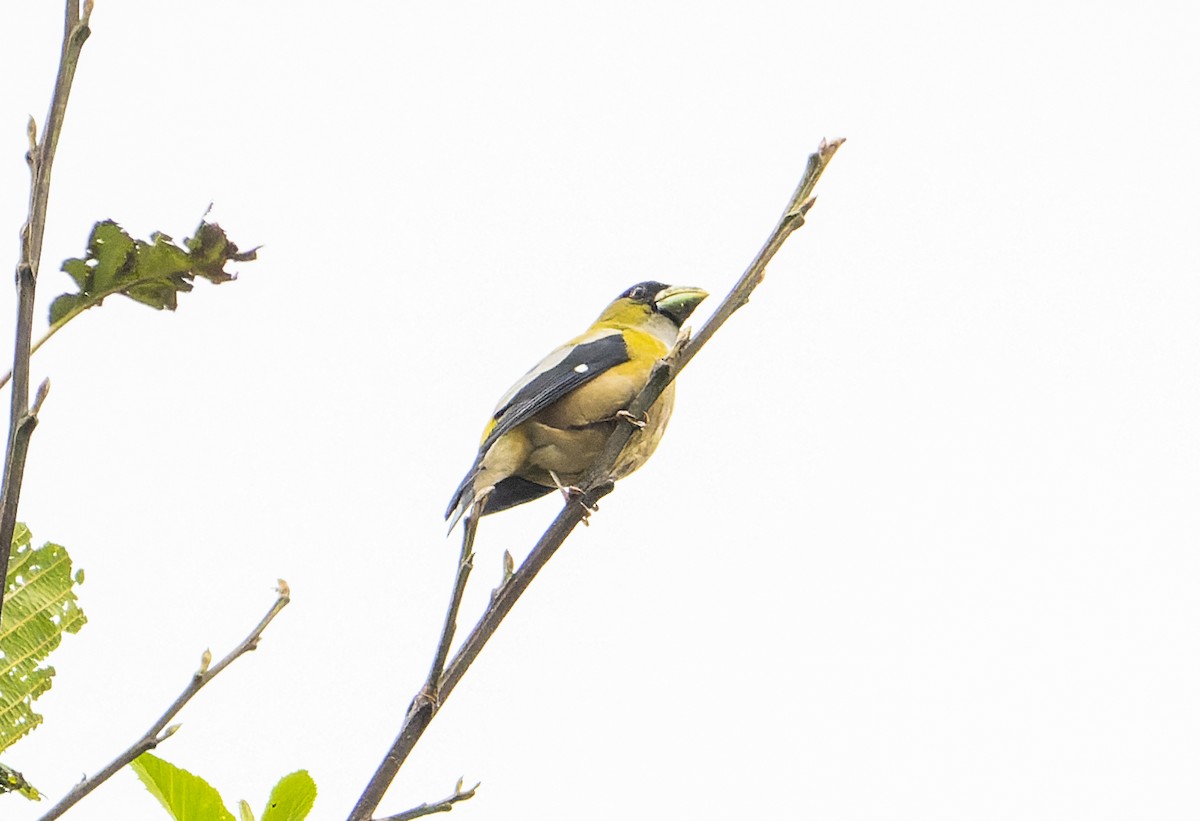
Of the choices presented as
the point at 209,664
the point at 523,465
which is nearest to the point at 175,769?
the point at 209,664

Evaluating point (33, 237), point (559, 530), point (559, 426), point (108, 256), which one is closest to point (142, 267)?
point (108, 256)

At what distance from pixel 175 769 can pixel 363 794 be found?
1.01ft

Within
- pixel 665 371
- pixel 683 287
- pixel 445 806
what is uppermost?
pixel 683 287

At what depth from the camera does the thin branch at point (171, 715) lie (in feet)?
5.79

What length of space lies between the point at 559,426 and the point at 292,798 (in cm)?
377

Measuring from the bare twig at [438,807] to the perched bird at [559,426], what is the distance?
11.2ft

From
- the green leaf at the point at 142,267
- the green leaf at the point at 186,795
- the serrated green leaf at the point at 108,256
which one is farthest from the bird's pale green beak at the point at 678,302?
the green leaf at the point at 186,795

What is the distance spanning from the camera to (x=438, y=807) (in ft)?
6.77

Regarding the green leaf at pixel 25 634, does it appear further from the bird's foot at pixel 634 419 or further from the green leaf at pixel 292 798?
the bird's foot at pixel 634 419

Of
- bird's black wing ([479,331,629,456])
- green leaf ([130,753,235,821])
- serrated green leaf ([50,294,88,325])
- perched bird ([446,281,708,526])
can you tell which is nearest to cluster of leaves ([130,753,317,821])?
green leaf ([130,753,235,821])

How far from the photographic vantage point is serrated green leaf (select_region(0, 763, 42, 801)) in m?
1.82

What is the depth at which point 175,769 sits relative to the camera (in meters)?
2.05

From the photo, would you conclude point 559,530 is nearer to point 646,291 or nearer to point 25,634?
point 25,634

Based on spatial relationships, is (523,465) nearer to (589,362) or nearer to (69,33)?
(589,362)
